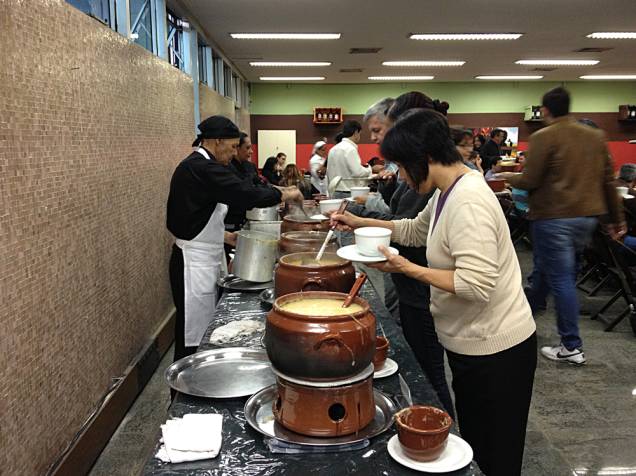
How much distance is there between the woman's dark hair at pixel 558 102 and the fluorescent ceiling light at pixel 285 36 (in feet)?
13.4

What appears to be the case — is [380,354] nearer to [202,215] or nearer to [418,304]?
[418,304]

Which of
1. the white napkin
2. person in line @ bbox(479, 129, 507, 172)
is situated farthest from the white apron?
person in line @ bbox(479, 129, 507, 172)

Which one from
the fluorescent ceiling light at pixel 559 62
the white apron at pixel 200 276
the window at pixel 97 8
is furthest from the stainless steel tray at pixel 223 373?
the fluorescent ceiling light at pixel 559 62

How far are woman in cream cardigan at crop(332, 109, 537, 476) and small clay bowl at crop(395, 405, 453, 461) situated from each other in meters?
0.39

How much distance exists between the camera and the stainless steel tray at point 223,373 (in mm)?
1540

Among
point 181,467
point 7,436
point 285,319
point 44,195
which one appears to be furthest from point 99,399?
point 285,319

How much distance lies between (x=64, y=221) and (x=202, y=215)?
71 cm

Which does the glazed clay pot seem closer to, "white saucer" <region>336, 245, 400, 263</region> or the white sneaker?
"white saucer" <region>336, 245, 400, 263</region>

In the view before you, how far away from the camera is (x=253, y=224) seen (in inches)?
128

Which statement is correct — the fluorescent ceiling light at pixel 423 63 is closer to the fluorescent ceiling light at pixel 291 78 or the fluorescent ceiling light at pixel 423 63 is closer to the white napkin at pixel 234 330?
the fluorescent ceiling light at pixel 291 78

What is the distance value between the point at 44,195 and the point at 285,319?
1335mm

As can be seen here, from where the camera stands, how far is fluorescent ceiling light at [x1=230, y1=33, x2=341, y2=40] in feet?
23.3

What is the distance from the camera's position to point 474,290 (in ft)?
4.91

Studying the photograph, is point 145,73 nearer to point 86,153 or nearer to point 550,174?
point 86,153
